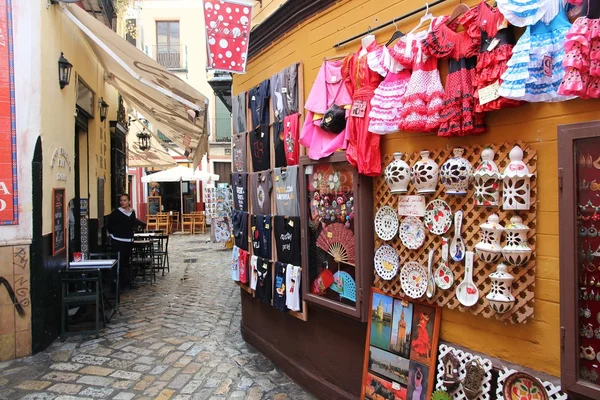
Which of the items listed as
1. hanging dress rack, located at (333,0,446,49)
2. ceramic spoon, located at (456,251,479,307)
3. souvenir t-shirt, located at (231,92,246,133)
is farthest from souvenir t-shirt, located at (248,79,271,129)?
ceramic spoon, located at (456,251,479,307)

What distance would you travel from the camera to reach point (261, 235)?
526cm

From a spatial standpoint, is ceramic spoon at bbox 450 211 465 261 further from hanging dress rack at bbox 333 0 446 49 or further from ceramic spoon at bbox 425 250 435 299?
hanging dress rack at bbox 333 0 446 49

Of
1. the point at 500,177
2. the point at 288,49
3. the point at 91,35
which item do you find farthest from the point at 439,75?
the point at 91,35

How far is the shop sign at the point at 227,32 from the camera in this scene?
471cm

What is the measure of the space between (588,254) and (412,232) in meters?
1.15

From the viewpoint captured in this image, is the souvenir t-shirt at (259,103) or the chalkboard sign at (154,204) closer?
the souvenir t-shirt at (259,103)

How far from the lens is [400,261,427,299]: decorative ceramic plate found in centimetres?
313

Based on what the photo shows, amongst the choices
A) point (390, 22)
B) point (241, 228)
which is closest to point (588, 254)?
point (390, 22)

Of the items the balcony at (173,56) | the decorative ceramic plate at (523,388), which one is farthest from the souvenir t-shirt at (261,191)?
the balcony at (173,56)

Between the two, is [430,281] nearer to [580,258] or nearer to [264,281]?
[580,258]

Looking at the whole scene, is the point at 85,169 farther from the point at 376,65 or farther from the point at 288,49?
the point at 376,65

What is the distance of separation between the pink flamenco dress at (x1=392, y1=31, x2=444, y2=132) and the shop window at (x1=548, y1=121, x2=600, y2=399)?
779mm

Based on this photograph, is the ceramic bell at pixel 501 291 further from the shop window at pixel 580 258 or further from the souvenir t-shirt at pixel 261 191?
the souvenir t-shirt at pixel 261 191

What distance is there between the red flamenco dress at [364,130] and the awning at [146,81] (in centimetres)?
423
